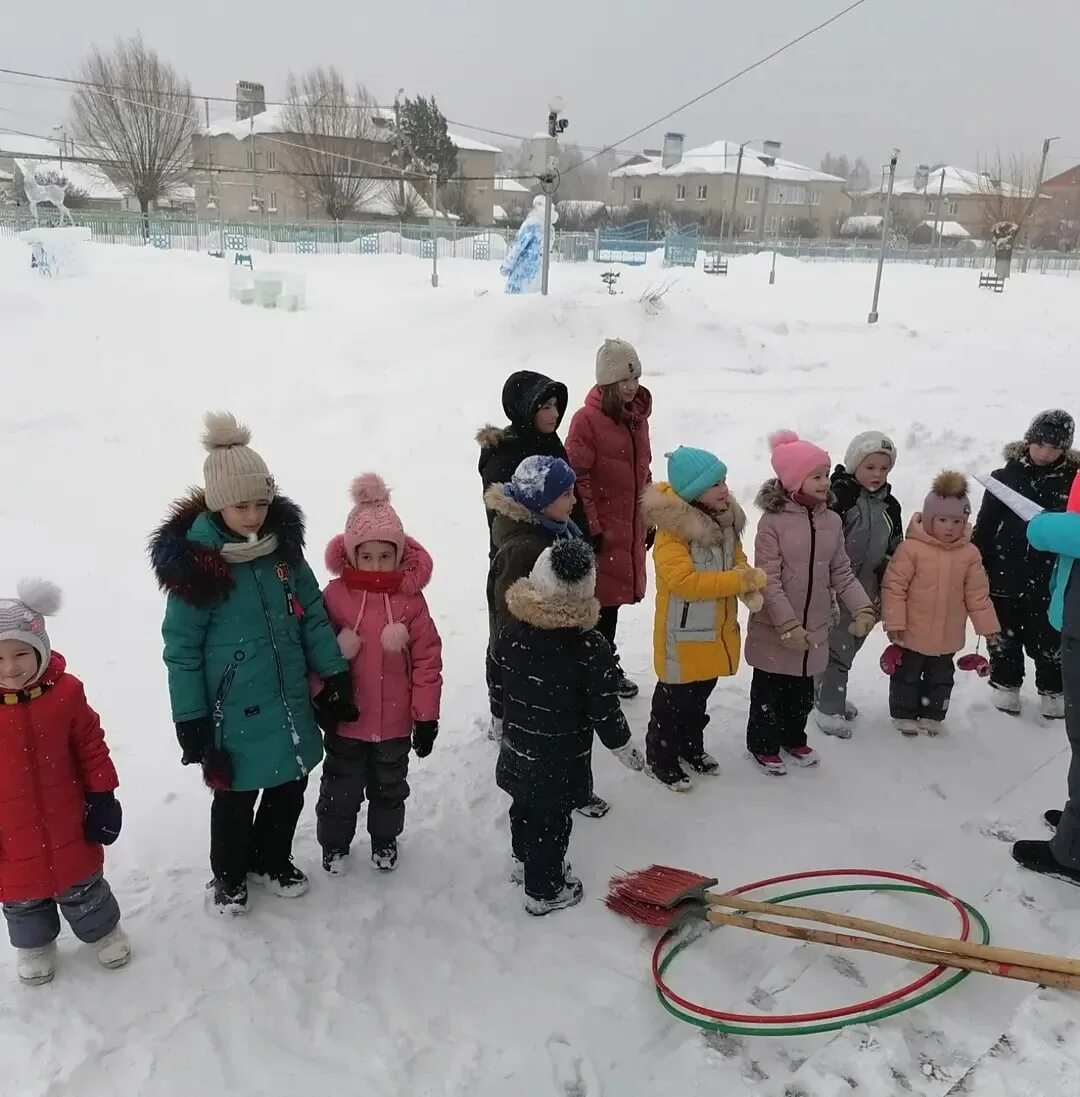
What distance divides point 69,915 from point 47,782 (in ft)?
1.88

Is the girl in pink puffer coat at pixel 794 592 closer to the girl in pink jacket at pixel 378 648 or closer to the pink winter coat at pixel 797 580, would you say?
the pink winter coat at pixel 797 580

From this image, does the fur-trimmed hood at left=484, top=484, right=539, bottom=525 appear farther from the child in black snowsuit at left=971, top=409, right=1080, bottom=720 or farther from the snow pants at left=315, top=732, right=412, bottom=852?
the child in black snowsuit at left=971, top=409, right=1080, bottom=720

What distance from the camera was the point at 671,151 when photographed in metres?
82.2

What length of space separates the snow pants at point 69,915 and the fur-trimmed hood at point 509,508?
2.12 m

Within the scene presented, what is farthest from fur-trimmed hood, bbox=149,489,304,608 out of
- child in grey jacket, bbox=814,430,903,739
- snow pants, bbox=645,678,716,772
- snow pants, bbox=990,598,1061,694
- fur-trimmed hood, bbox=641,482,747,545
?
snow pants, bbox=990,598,1061,694

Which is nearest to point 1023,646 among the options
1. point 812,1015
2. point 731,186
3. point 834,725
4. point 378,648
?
point 834,725

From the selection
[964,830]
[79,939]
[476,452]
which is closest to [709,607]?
[964,830]

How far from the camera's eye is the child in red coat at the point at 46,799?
A: 2.85m

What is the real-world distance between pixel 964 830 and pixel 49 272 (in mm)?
21892

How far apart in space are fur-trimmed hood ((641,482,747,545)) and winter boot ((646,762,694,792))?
1.24m

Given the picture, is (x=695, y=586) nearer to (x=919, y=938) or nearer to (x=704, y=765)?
(x=704, y=765)

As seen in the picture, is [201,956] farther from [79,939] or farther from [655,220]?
[655,220]

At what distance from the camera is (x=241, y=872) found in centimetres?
350

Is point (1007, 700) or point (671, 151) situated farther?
point (671, 151)
